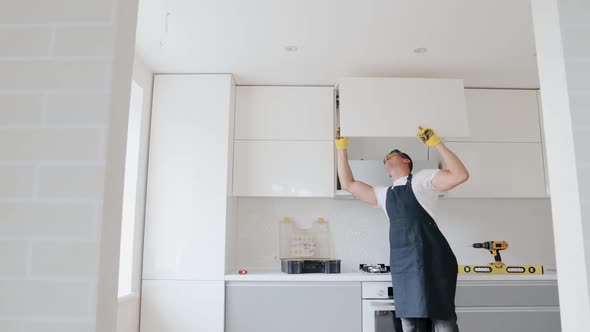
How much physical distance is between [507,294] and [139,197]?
8.32 feet

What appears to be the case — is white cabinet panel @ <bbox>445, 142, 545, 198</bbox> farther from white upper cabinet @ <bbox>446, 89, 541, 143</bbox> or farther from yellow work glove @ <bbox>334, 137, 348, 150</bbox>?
yellow work glove @ <bbox>334, 137, 348, 150</bbox>

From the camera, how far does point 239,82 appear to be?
349cm

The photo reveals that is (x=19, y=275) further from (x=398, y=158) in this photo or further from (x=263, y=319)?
(x=398, y=158)

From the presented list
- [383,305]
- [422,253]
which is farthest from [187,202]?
[422,253]

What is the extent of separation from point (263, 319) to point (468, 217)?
182 centimetres

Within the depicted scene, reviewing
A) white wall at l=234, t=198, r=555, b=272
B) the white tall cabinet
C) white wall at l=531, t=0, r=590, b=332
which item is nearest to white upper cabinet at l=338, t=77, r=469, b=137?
white wall at l=234, t=198, r=555, b=272

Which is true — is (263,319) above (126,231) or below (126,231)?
below

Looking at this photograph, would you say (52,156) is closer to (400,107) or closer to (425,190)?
(425,190)

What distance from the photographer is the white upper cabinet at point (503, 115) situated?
11.6ft

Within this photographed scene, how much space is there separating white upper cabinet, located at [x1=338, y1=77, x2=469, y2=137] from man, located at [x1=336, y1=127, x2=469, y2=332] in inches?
11.3

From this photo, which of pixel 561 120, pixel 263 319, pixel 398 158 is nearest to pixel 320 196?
pixel 398 158

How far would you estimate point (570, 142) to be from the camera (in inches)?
39.9

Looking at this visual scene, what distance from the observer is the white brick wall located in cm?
89

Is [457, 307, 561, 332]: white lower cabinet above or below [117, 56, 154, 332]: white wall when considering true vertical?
below
